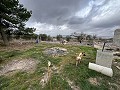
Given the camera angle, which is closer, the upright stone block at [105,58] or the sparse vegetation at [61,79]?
the sparse vegetation at [61,79]

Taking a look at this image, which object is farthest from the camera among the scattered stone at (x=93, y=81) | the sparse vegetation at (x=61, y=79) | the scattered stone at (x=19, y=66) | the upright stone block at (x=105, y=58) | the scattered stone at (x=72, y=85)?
the scattered stone at (x=19, y=66)

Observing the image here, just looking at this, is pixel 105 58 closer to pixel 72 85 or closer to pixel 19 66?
pixel 72 85

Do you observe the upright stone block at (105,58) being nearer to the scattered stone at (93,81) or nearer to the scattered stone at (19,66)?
the scattered stone at (93,81)

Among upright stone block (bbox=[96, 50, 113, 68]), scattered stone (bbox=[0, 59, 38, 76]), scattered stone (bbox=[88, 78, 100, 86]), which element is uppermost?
upright stone block (bbox=[96, 50, 113, 68])

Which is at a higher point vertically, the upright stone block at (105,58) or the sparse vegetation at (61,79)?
the upright stone block at (105,58)

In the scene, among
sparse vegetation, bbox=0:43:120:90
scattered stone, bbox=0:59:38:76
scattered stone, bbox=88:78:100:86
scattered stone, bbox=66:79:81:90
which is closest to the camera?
scattered stone, bbox=66:79:81:90

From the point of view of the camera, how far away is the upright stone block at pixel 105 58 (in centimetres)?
729

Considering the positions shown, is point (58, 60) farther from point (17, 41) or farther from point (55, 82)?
point (17, 41)

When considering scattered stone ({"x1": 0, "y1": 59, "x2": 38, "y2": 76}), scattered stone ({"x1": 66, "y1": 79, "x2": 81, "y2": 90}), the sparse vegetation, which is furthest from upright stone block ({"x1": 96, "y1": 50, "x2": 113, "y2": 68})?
scattered stone ({"x1": 0, "y1": 59, "x2": 38, "y2": 76})

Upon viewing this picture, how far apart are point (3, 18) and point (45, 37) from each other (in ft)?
49.0

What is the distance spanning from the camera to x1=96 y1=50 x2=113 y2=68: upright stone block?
23.9ft

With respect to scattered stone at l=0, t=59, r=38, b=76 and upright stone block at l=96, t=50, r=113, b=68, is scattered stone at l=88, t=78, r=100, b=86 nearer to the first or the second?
upright stone block at l=96, t=50, r=113, b=68

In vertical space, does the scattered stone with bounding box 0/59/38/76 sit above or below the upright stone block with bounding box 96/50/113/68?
below

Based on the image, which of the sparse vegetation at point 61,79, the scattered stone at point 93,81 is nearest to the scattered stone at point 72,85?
the sparse vegetation at point 61,79
